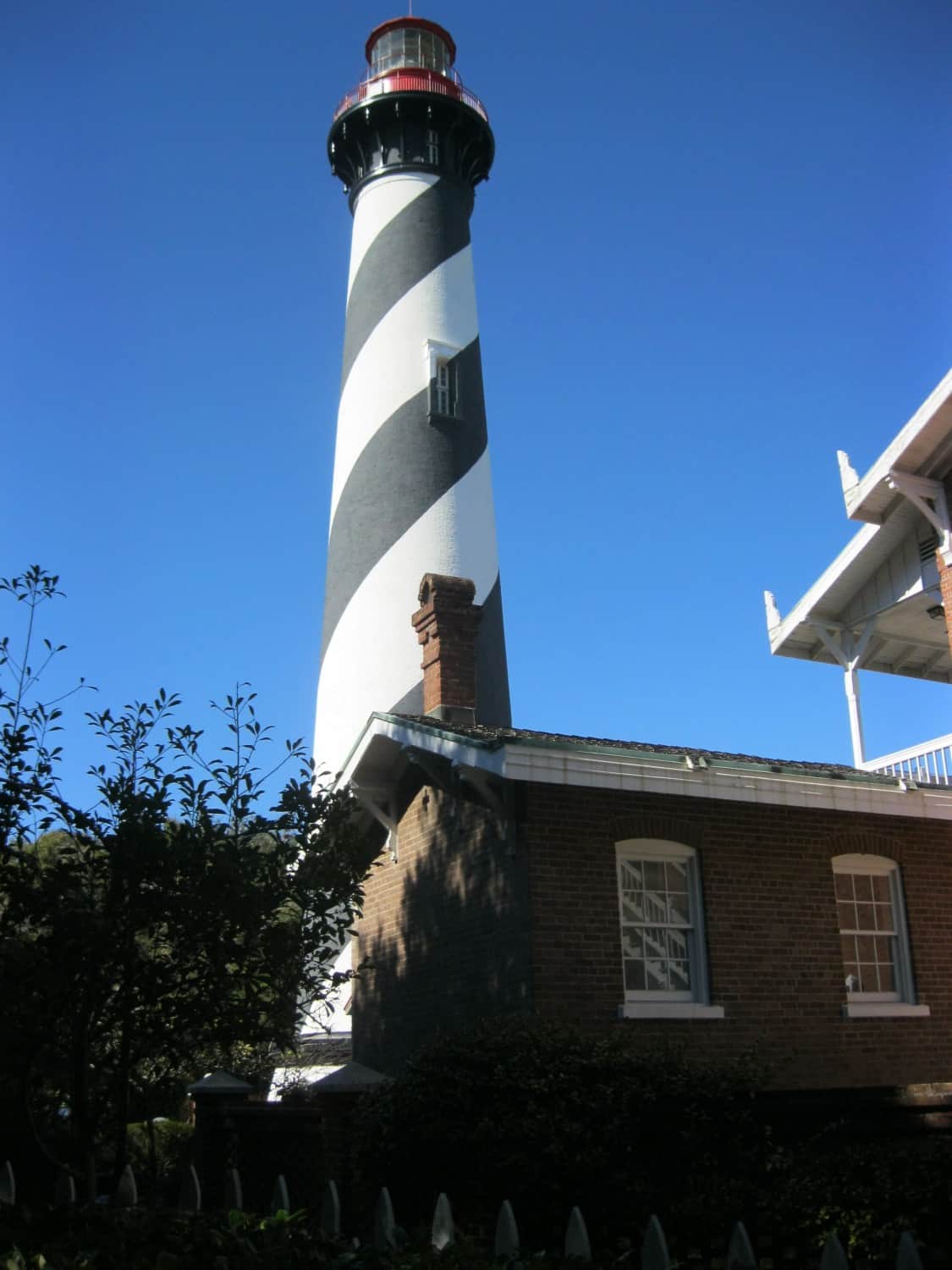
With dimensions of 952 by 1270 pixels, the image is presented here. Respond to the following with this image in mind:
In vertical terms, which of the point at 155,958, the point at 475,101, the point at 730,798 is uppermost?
the point at 475,101

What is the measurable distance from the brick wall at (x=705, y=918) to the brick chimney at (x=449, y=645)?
1.06 metres

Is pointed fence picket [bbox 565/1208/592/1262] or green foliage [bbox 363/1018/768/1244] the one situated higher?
green foliage [bbox 363/1018/768/1244]

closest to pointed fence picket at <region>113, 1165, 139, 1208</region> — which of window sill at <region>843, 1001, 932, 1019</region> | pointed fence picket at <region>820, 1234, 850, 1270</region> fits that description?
pointed fence picket at <region>820, 1234, 850, 1270</region>

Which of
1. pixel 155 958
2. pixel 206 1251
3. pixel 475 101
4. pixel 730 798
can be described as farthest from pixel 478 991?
pixel 475 101

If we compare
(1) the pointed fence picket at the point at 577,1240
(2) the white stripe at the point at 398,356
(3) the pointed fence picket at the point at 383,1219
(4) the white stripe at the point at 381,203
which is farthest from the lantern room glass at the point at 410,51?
(1) the pointed fence picket at the point at 577,1240

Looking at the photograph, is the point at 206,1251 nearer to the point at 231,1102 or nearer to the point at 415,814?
the point at 231,1102

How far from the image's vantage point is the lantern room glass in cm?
2820

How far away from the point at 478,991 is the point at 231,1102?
2424 millimetres

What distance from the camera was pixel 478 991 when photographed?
487 inches

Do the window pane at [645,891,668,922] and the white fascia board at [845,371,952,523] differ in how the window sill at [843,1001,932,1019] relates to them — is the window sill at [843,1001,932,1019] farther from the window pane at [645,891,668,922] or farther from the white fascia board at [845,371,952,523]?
the white fascia board at [845,371,952,523]

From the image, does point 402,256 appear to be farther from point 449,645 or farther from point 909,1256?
point 909,1256

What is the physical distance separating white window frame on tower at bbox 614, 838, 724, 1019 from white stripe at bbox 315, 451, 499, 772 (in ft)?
30.1

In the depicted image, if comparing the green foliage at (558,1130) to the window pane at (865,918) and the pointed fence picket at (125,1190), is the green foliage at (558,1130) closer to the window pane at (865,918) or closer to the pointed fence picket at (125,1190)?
the pointed fence picket at (125,1190)

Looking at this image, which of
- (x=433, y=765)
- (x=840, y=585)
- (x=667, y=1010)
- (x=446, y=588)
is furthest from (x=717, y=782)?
(x=840, y=585)
